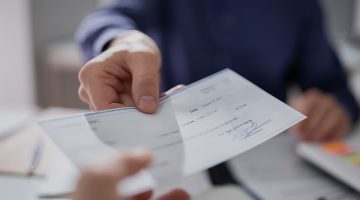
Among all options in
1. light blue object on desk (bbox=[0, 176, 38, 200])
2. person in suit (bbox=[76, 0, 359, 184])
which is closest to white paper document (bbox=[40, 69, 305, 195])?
light blue object on desk (bbox=[0, 176, 38, 200])

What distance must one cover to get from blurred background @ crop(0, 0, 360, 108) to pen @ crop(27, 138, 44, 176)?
77 cm

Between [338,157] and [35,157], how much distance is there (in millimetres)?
466

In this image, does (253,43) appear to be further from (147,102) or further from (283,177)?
(147,102)

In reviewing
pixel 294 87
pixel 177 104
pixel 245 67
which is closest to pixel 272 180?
pixel 177 104

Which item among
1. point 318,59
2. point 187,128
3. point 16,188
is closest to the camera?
point 187,128

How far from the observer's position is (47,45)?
1.75 m

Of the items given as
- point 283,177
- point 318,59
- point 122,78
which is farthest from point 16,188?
point 318,59

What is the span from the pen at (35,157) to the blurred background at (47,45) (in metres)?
0.77

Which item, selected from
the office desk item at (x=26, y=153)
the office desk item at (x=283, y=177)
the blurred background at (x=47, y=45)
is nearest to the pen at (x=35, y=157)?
the office desk item at (x=26, y=153)

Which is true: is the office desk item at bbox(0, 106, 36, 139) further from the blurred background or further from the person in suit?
the blurred background

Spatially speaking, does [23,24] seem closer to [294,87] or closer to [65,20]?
[65,20]

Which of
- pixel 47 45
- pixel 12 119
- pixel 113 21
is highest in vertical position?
pixel 113 21

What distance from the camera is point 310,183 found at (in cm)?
63

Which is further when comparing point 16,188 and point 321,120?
point 321,120
